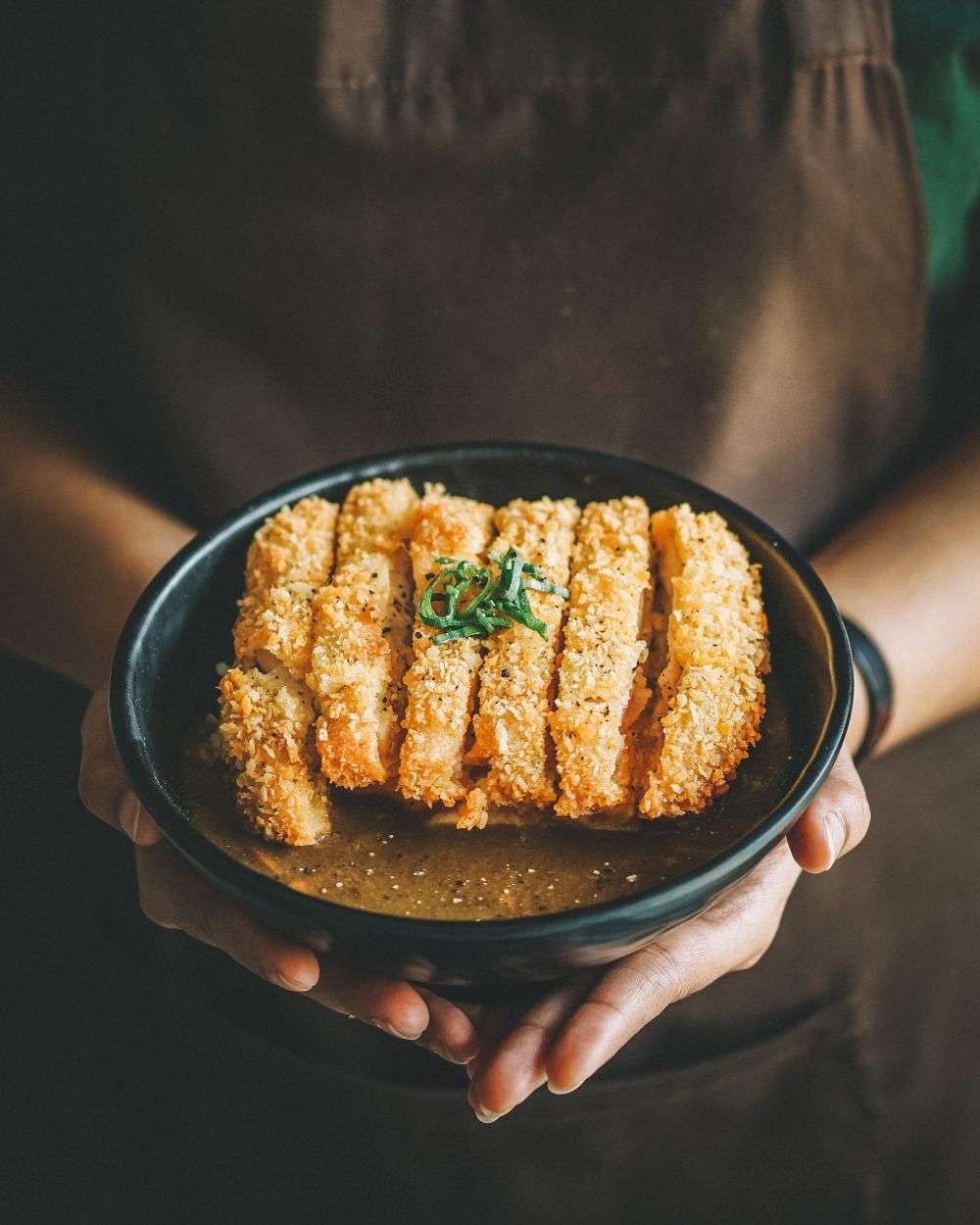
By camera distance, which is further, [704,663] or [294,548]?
[294,548]

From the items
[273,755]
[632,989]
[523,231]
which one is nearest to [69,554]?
[273,755]

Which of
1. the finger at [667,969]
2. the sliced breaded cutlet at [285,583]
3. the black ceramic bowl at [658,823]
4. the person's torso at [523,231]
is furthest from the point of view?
the person's torso at [523,231]

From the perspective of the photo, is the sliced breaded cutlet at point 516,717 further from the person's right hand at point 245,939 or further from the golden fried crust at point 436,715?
the person's right hand at point 245,939

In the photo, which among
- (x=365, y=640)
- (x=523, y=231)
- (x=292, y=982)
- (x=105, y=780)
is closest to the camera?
(x=292, y=982)

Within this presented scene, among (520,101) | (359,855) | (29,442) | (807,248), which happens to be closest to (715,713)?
(359,855)

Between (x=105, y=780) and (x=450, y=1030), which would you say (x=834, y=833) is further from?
(x=105, y=780)

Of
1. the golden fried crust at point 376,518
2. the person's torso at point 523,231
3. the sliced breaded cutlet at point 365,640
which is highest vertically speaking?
the person's torso at point 523,231

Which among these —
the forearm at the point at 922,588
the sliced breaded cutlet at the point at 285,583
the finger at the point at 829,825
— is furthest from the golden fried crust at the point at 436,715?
the forearm at the point at 922,588

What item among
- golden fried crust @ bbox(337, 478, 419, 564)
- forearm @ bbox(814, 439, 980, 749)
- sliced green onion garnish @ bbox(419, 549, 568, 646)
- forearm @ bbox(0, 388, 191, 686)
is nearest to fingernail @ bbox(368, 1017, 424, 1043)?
sliced green onion garnish @ bbox(419, 549, 568, 646)

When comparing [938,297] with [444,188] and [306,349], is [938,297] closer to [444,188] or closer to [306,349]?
[444,188]
